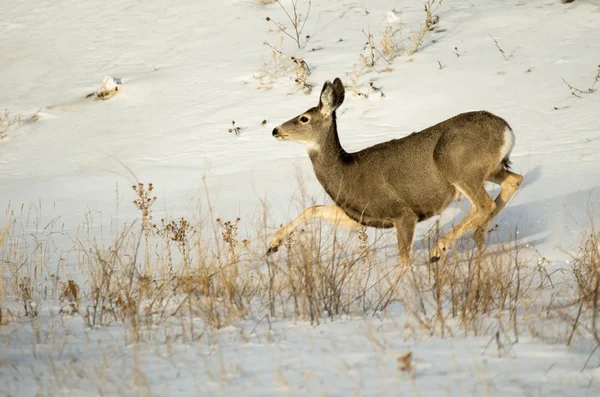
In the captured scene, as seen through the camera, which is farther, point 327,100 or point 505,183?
point 327,100

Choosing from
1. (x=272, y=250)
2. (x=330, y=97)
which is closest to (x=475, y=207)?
(x=330, y=97)

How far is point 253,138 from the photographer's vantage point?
12.9 m

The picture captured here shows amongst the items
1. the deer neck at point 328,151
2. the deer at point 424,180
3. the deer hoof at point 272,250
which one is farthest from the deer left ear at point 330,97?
the deer hoof at point 272,250

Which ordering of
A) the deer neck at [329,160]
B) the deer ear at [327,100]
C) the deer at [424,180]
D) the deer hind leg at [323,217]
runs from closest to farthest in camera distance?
the deer at [424,180] → the deer hind leg at [323,217] → the deer neck at [329,160] → the deer ear at [327,100]

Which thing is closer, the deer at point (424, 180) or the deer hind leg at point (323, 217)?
the deer at point (424, 180)

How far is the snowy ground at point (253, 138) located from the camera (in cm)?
400

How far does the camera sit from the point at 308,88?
46.2 ft

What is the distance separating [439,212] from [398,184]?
0.54 meters

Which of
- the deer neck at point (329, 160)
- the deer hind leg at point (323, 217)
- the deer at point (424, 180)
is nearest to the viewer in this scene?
the deer at point (424, 180)

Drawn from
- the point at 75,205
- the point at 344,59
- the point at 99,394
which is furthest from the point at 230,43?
the point at 99,394

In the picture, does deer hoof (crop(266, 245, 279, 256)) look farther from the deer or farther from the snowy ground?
the snowy ground

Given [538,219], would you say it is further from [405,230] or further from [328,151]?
[328,151]

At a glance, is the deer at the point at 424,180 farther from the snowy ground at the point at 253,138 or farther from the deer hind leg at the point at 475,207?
the snowy ground at the point at 253,138

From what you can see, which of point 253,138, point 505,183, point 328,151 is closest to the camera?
point 505,183
